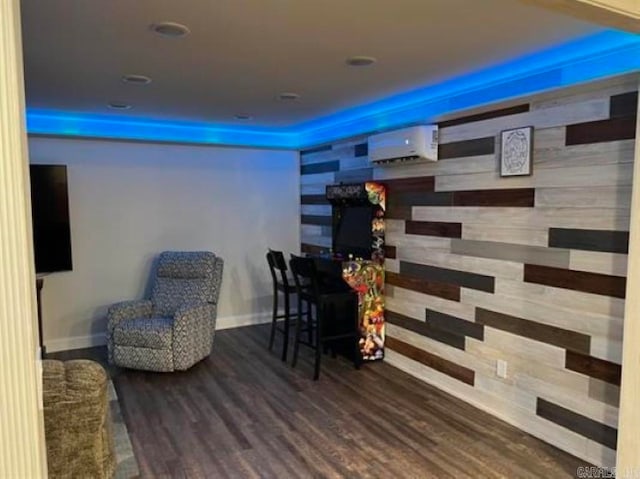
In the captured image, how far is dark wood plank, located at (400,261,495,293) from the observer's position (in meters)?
3.34

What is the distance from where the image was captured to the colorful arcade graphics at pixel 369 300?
421 centimetres

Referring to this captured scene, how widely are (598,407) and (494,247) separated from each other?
1.16m

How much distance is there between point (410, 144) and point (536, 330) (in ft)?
5.62

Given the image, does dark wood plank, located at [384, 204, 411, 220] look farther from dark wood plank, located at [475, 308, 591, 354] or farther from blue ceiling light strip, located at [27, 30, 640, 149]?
dark wood plank, located at [475, 308, 591, 354]

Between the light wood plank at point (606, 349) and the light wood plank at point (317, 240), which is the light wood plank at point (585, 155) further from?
the light wood plank at point (317, 240)

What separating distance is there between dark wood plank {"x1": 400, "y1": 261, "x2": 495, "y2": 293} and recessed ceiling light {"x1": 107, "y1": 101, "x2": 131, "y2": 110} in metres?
2.90

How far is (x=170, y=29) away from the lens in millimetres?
2371

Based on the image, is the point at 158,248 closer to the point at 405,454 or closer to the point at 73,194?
the point at 73,194

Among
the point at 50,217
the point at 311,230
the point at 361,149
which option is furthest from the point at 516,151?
the point at 50,217

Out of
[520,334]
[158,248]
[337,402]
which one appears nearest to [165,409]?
[337,402]

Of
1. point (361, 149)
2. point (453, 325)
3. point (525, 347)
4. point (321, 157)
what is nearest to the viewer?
point (525, 347)

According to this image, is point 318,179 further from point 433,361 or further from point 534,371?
point 534,371

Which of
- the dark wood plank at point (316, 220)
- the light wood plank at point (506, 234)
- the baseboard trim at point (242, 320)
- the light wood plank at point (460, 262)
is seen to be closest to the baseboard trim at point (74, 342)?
the baseboard trim at point (242, 320)

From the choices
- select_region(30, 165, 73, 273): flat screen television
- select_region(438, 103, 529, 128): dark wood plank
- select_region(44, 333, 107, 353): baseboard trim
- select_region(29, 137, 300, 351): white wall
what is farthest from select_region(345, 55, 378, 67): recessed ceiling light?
select_region(44, 333, 107, 353): baseboard trim
